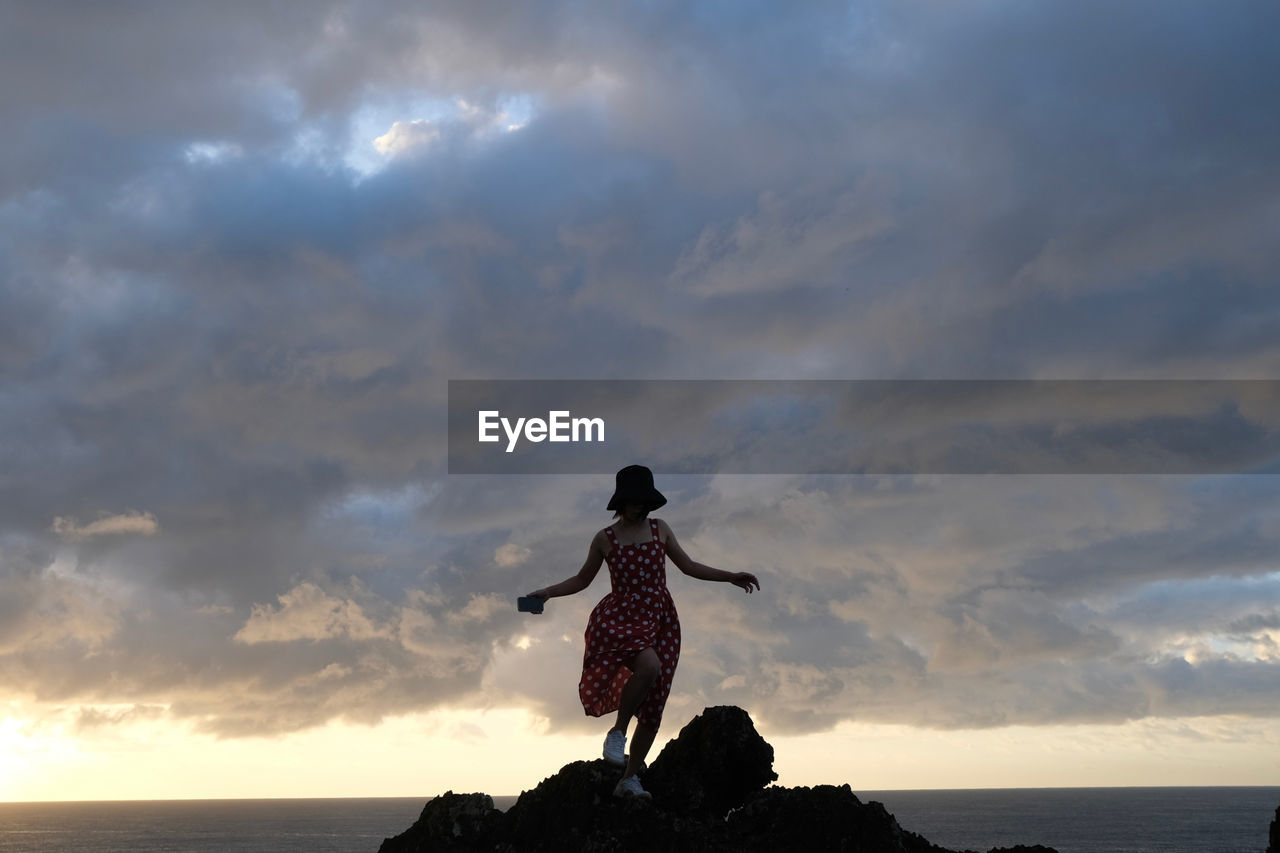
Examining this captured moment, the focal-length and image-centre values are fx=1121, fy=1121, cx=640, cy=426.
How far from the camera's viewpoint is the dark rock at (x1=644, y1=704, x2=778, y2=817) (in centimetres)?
1077

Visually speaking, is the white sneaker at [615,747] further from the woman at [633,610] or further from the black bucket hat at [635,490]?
the black bucket hat at [635,490]

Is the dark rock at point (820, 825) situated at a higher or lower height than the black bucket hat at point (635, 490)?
lower

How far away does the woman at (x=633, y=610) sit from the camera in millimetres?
9852

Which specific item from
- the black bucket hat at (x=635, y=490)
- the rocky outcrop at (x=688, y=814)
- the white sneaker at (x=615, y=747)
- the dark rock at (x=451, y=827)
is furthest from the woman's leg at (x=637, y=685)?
the dark rock at (x=451, y=827)

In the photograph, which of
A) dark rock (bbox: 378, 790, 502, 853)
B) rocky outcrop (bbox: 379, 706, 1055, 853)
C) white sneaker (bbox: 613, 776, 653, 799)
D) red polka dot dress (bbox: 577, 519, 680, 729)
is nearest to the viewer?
rocky outcrop (bbox: 379, 706, 1055, 853)

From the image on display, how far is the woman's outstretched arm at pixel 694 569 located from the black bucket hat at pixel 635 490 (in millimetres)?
273

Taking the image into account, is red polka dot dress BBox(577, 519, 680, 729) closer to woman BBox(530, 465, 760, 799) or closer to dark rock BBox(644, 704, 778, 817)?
woman BBox(530, 465, 760, 799)

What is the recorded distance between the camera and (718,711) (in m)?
11.1

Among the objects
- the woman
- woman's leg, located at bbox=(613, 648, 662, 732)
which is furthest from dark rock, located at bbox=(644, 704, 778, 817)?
woman's leg, located at bbox=(613, 648, 662, 732)

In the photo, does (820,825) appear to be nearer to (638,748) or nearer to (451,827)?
(638,748)

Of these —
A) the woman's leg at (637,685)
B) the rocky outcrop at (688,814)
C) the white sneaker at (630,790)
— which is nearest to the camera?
the rocky outcrop at (688,814)

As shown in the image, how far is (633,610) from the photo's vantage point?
998 cm

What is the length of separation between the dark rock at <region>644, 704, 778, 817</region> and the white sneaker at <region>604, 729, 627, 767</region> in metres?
1.17

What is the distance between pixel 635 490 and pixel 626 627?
121 cm
